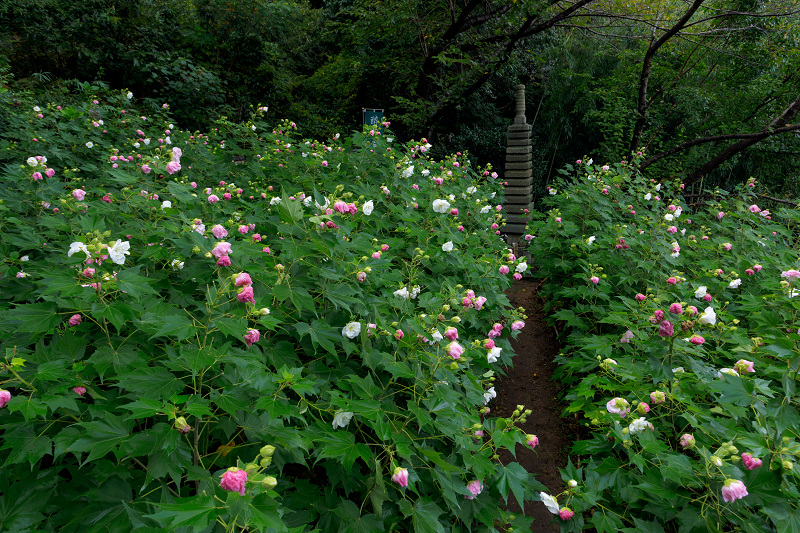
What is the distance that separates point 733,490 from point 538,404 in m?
2.12

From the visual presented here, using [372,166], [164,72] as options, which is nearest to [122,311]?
[372,166]

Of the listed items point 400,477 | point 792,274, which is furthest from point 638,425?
point 792,274

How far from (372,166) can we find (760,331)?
9.60ft

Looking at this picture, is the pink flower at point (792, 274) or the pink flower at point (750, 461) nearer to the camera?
the pink flower at point (750, 461)

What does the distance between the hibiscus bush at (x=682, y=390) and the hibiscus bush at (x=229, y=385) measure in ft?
1.48

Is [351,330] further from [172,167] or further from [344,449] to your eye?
[172,167]

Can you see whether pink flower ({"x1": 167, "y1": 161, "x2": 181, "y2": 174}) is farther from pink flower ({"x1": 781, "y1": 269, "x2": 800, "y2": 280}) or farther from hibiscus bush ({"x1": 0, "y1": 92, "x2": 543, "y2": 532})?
pink flower ({"x1": 781, "y1": 269, "x2": 800, "y2": 280})

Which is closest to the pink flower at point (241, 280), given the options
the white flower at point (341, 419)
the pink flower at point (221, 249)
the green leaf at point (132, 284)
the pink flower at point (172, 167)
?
the pink flower at point (221, 249)

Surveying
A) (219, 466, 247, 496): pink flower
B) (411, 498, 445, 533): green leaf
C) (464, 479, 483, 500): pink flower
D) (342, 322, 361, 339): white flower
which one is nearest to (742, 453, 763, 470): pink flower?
(464, 479, 483, 500): pink flower

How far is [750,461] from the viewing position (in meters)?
1.44

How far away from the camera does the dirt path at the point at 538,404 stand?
9.04 ft

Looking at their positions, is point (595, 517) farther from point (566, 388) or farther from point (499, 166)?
point (499, 166)

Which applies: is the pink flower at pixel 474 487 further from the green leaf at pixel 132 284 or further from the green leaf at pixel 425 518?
the green leaf at pixel 132 284

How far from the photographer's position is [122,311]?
1308mm
